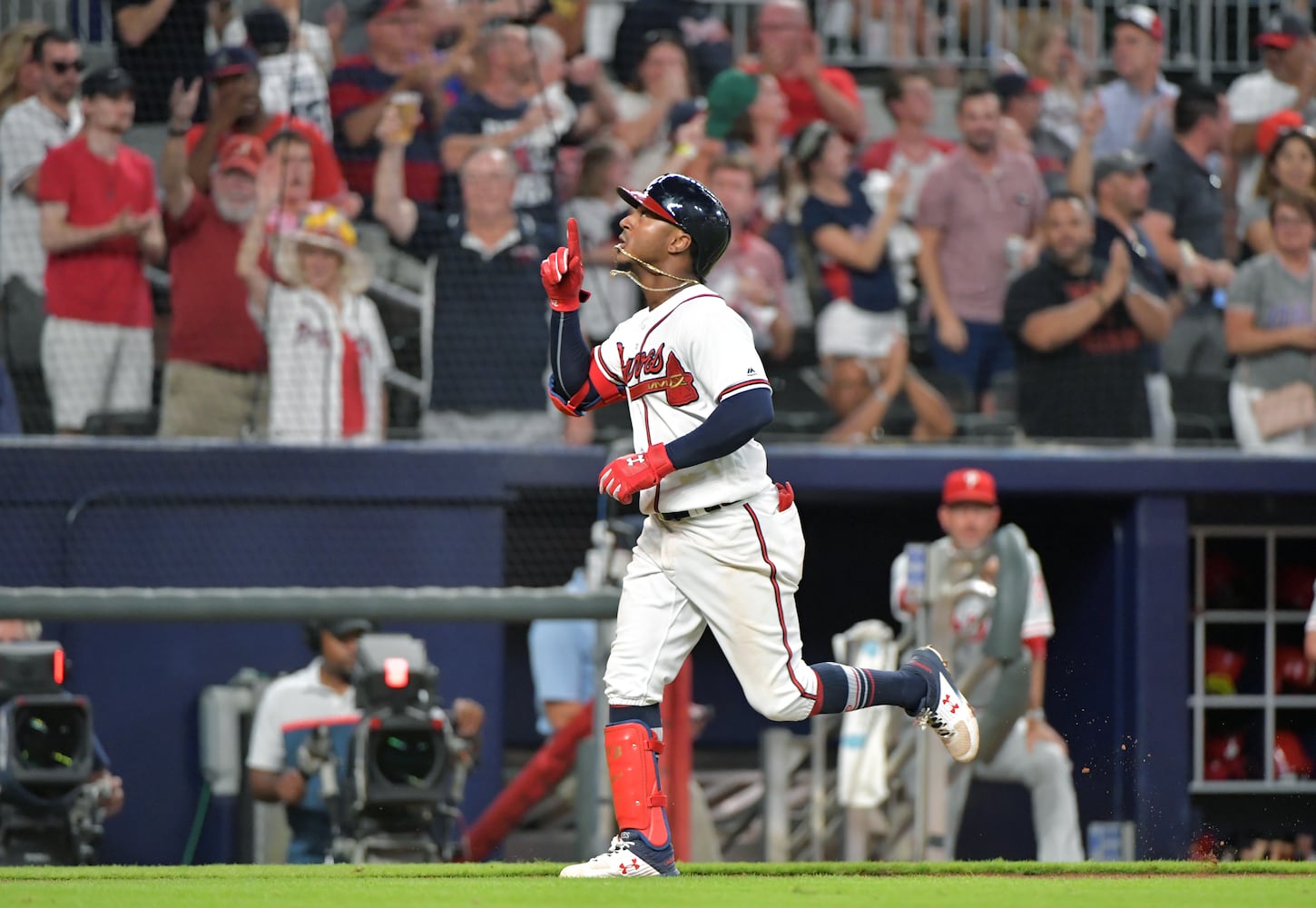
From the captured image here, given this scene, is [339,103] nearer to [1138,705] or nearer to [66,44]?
[66,44]

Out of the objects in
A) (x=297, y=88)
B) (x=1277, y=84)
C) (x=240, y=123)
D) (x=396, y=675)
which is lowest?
(x=396, y=675)

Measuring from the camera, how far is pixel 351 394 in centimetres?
833

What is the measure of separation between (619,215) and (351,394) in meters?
1.46

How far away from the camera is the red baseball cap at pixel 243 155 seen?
8.24 m

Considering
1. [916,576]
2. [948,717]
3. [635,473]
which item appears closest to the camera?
[635,473]

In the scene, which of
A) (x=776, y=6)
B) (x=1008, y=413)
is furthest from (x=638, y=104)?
(x=1008, y=413)

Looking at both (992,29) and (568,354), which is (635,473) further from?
(992,29)

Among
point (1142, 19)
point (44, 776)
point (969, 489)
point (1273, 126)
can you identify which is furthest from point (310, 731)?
point (1273, 126)

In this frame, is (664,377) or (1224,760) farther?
(1224,760)

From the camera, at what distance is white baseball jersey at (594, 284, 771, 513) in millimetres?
4316

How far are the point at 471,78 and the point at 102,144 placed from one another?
1.68m

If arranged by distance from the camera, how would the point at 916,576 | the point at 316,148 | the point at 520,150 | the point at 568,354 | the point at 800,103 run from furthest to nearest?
1. the point at 800,103
2. the point at 520,150
3. the point at 316,148
4. the point at 916,576
5. the point at 568,354

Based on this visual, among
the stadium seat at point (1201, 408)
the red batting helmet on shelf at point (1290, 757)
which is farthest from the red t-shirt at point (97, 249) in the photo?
the red batting helmet on shelf at point (1290, 757)

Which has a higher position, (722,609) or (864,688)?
(722,609)
